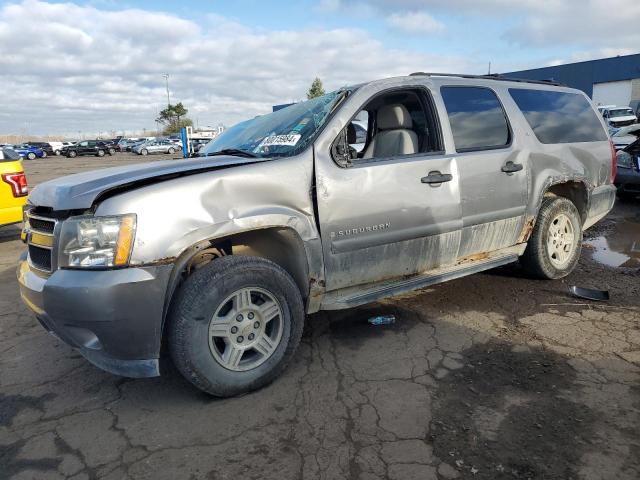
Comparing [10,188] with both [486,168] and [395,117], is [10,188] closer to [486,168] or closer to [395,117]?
[395,117]

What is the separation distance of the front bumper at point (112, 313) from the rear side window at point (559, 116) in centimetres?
355

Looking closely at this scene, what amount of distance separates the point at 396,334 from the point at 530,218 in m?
1.74

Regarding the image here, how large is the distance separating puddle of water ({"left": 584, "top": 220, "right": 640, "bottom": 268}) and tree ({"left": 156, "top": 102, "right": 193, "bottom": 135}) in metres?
69.2

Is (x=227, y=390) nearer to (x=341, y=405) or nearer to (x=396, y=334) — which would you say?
(x=341, y=405)

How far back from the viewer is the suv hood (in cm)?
260

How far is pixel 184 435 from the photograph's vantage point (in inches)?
102

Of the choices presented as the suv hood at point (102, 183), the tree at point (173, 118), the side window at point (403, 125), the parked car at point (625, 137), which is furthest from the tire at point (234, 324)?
the tree at point (173, 118)

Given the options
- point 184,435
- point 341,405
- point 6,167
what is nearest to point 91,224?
point 184,435

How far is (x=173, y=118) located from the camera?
237 feet

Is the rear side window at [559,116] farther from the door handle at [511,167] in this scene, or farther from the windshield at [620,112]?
the windshield at [620,112]

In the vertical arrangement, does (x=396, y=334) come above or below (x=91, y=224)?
below

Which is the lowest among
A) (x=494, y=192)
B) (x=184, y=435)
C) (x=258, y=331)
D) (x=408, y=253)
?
(x=184, y=435)

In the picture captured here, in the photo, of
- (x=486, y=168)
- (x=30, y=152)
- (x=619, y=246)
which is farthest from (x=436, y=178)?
(x=30, y=152)

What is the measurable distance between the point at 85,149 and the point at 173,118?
85.8ft
